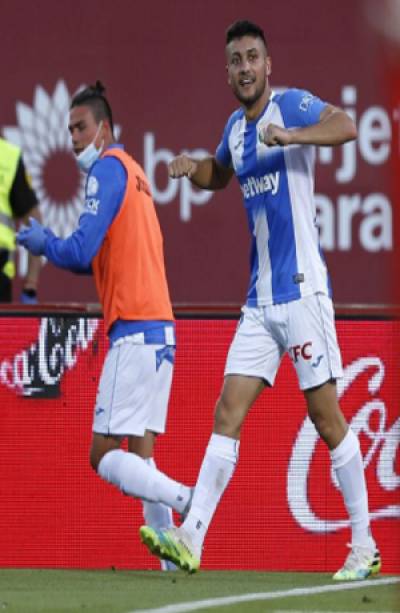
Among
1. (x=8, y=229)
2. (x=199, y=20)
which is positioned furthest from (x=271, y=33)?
(x=8, y=229)

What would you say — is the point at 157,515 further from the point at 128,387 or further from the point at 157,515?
the point at 128,387

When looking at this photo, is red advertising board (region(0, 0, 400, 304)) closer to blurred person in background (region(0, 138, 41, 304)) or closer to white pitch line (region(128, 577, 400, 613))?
blurred person in background (region(0, 138, 41, 304))

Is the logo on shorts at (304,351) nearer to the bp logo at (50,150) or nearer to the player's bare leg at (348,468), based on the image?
the player's bare leg at (348,468)

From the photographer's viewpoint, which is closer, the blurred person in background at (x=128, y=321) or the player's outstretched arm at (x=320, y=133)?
the player's outstretched arm at (x=320, y=133)

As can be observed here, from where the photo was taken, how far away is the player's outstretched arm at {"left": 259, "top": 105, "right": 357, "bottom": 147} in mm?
6426

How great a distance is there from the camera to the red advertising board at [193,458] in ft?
25.4

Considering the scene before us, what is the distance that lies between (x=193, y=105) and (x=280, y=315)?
4.61m

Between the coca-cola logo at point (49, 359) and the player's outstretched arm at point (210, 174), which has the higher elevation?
the player's outstretched arm at point (210, 174)

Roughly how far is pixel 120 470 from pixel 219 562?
3.95 feet

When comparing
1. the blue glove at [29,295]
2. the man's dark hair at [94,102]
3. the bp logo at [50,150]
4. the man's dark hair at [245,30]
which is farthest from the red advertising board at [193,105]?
the man's dark hair at [245,30]

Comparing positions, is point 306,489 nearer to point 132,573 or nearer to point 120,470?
point 132,573

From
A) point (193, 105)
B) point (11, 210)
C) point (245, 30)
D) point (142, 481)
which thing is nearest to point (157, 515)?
point (142, 481)

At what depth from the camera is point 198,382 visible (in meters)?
7.83

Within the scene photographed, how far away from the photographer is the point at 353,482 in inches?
270
